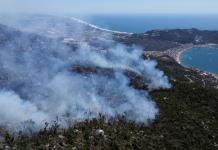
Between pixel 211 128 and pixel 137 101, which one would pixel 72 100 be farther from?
pixel 211 128

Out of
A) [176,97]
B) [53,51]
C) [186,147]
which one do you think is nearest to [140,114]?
[186,147]

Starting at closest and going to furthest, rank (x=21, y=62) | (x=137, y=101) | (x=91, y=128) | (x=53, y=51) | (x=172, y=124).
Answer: (x=91, y=128) → (x=172, y=124) → (x=137, y=101) → (x=21, y=62) → (x=53, y=51)

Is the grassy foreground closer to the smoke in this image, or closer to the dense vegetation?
the dense vegetation

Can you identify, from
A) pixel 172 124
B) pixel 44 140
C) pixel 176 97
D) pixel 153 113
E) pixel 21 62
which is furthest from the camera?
pixel 21 62

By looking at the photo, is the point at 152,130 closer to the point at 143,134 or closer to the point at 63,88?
the point at 143,134

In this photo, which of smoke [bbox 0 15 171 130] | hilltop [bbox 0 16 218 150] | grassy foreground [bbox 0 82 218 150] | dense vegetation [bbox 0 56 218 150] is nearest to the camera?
grassy foreground [bbox 0 82 218 150]

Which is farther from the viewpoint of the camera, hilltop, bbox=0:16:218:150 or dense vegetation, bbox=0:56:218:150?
hilltop, bbox=0:16:218:150

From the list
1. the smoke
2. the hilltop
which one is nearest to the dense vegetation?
the hilltop

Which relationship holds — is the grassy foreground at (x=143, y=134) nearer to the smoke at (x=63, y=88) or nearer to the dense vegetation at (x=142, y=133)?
the dense vegetation at (x=142, y=133)
